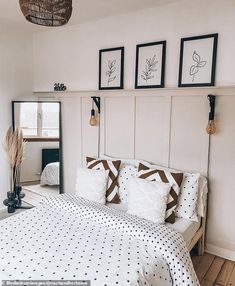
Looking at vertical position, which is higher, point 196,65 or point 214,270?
point 196,65

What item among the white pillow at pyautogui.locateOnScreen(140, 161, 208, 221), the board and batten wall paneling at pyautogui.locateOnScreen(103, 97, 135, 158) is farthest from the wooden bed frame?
the board and batten wall paneling at pyautogui.locateOnScreen(103, 97, 135, 158)

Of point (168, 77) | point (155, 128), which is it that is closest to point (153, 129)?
point (155, 128)

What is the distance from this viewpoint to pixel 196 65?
2.38 metres

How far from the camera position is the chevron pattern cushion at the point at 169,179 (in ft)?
7.32

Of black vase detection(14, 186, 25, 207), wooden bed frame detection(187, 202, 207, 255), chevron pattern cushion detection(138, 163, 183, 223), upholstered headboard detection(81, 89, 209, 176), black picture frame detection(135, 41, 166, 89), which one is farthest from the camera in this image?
black vase detection(14, 186, 25, 207)

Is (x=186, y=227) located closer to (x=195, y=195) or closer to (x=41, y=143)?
(x=195, y=195)

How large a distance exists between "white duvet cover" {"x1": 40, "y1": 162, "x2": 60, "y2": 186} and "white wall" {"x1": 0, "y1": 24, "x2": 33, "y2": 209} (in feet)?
1.69

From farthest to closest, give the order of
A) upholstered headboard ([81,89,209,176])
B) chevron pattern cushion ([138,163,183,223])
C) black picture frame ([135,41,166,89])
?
1. black picture frame ([135,41,166,89])
2. upholstered headboard ([81,89,209,176])
3. chevron pattern cushion ([138,163,183,223])

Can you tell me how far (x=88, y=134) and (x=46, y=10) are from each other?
6.03 ft

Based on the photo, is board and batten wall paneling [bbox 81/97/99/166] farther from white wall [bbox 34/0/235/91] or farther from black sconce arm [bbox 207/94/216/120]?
black sconce arm [bbox 207/94/216/120]

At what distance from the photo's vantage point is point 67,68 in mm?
3275

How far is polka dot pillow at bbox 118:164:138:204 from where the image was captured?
2646mm

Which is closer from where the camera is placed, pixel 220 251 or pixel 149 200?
pixel 149 200

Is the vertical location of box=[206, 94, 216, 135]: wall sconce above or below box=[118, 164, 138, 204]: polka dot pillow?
above
